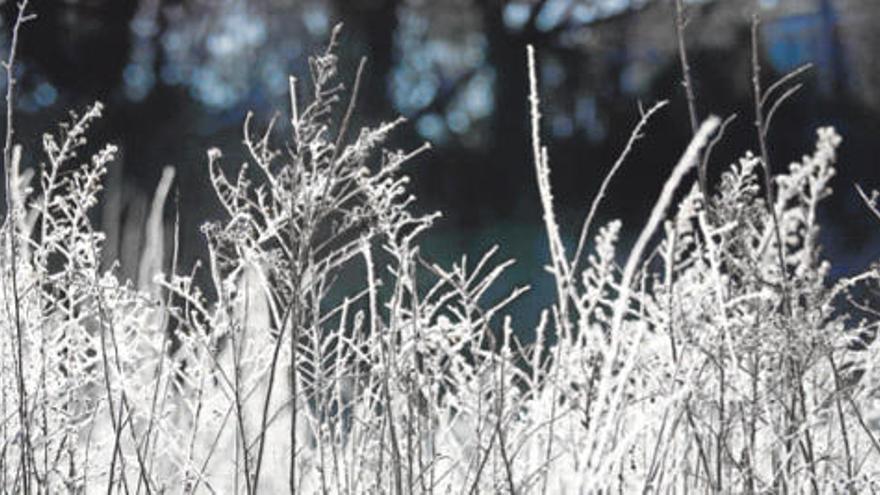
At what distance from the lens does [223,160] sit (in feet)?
21.3

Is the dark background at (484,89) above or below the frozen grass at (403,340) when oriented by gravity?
above

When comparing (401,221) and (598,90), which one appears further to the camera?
(598,90)

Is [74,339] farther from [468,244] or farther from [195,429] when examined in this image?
[468,244]

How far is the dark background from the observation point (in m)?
6.15

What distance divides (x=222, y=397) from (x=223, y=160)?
476 cm

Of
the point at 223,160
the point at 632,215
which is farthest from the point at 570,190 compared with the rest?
the point at 223,160

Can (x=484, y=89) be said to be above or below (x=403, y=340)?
above

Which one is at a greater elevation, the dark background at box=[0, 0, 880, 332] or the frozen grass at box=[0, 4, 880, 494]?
the dark background at box=[0, 0, 880, 332]

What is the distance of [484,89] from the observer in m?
6.58

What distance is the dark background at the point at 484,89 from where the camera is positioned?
20.2 ft

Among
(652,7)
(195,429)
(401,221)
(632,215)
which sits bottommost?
(195,429)

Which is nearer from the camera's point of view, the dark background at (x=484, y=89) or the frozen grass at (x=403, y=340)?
the frozen grass at (x=403, y=340)

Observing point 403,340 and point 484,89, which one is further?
point 484,89

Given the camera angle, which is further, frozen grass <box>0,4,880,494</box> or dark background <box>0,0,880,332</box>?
dark background <box>0,0,880,332</box>
